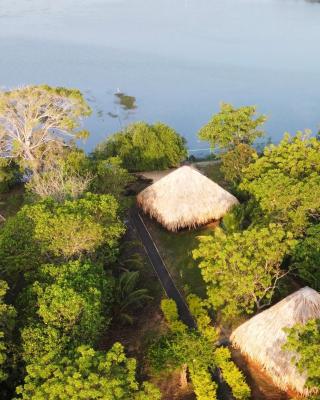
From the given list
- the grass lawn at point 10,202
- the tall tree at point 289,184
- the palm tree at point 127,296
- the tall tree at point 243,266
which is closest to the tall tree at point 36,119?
the grass lawn at point 10,202

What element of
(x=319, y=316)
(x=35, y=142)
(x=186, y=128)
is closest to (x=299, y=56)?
(x=186, y=128)

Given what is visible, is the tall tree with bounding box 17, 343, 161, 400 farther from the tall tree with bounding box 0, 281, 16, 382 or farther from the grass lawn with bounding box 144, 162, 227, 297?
the grass lawn with bounding box 144, 162, 227, 297

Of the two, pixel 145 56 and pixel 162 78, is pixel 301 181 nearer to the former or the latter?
pixel 162 78

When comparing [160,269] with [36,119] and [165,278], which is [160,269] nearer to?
[165,278]

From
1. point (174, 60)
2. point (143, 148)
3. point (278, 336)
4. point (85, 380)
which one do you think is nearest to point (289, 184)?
point (278, 336)

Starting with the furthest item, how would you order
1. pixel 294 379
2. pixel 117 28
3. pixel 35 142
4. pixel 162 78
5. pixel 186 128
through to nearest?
pixel 117 28
pixel 162 78
pixel 186 128
pixel 35 142
pixel 294 379

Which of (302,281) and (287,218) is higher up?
(287,218)
